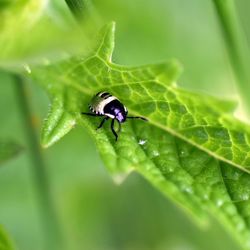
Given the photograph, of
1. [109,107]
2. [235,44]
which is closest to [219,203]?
[109,107]

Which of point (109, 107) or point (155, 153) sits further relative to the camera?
point (109, 107)

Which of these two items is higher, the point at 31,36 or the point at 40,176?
the point at 31,36

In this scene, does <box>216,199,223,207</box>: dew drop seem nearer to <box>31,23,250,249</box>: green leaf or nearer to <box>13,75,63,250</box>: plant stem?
<box>31,23,250,249</box>: green leaf

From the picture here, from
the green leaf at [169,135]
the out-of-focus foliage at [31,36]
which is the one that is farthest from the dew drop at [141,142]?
the out-of-focus foliage at [31,36]

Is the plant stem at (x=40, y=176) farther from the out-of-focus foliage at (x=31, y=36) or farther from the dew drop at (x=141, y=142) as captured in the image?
the out-of-focus foliage at (x=31, y=36)

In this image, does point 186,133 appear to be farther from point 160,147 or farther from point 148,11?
point 148,11

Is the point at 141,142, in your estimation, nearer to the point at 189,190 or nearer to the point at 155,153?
the point at 155,153
